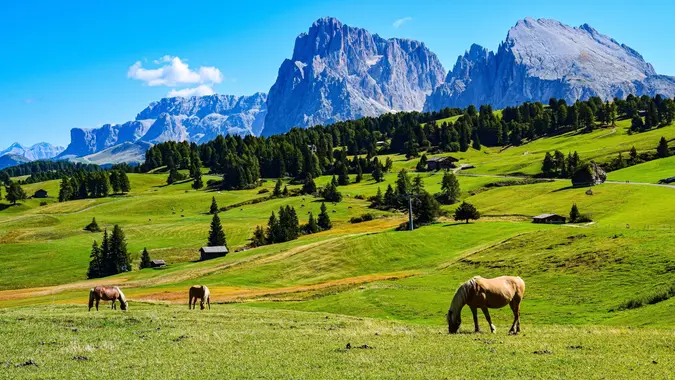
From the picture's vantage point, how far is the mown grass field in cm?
→ 1941

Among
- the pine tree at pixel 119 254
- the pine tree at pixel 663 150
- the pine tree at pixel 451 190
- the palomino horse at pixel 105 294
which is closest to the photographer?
the palomino horse at pixel 105 294

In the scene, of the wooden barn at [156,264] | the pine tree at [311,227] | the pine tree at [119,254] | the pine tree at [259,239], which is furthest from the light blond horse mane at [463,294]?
the pine tree at [311,227]

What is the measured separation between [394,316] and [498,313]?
9.20 m

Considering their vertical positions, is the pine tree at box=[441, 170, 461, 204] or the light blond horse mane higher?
the light blond horse mane

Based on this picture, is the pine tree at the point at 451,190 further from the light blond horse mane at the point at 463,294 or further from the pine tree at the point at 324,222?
the light blond horse mane at the point at 463,294

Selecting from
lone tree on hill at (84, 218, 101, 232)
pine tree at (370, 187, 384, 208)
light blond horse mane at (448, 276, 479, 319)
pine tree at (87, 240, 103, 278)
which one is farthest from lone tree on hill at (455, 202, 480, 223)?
lone tree on hill at (84, 218, 101, 232)

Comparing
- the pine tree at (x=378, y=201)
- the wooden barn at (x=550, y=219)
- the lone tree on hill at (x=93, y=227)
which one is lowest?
the wooden barn at (x=550, y=219)

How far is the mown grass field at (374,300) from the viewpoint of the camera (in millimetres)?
19406

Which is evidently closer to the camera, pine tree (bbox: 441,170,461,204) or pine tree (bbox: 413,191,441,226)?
pine tree (bbox: 413,191,441,226)

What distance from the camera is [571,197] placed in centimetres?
12875

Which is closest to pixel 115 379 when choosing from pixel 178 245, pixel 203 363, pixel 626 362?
pixel 203 363

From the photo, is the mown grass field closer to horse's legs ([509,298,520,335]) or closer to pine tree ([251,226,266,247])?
horse's legs ([509,298,520,335])

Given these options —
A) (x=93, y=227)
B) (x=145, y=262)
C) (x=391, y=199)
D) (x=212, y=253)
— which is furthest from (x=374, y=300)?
(x=93, y=227)

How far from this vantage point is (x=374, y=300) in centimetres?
5356
